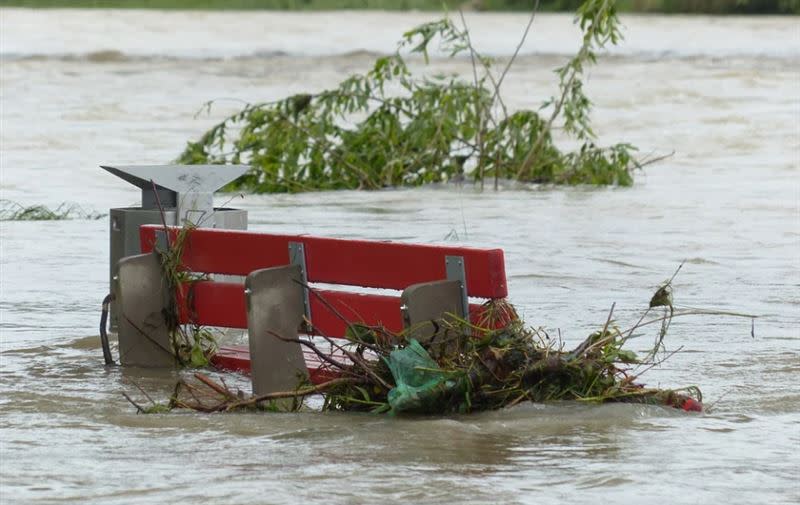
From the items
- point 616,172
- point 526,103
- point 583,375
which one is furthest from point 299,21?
point 583,375

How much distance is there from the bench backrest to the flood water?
45 centimetres

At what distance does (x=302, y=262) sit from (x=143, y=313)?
109cm

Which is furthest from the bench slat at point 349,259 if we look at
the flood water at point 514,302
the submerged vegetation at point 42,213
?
the submerged vegetation at point 42,213

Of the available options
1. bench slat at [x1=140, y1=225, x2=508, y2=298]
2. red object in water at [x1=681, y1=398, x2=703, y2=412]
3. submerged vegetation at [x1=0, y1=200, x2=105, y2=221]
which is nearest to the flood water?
red object in water at [x1=681, y1=398, x2=703, y2=412]

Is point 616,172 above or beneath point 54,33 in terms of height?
beneath

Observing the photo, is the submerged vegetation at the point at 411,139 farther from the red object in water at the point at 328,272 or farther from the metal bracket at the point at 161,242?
the red object in water at the point at 328,272

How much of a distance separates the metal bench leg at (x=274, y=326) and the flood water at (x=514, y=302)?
0.39 metres

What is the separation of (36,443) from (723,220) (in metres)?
9.30

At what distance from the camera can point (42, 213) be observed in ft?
46.2

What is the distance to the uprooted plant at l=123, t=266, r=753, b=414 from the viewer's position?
20.4 feet

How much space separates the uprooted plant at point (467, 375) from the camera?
621cm

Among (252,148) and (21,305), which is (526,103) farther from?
(21,305)

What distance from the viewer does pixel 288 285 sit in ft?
22.2

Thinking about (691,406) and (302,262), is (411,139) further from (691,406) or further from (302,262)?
(691,406)
